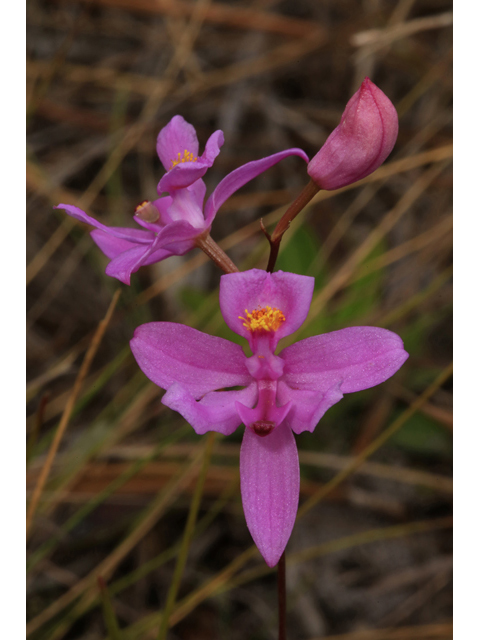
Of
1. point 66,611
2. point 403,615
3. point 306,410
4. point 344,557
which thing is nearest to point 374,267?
point 344,557

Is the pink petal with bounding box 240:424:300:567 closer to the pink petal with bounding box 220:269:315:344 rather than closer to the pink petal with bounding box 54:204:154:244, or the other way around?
the pink petal with bounding box 220:269:315:344

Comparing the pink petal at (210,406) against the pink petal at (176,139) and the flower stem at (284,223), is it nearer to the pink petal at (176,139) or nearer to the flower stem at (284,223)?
the flower stem at (284,223)

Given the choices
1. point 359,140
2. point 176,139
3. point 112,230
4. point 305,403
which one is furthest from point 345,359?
point 176,139

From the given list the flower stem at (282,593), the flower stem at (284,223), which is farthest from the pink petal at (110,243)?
the flower stem at (282,593)

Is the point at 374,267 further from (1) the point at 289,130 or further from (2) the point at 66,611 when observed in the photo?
(2) the point at 66,611

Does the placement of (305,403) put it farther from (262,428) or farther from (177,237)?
(177,237)
